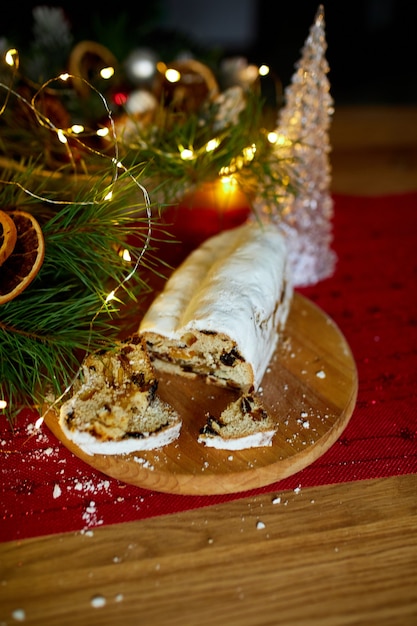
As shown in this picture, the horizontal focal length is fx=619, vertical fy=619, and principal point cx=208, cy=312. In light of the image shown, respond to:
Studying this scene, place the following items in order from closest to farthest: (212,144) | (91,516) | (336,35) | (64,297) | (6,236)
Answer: (91,516), (6,236), (64,297), (212,144), (336,35)

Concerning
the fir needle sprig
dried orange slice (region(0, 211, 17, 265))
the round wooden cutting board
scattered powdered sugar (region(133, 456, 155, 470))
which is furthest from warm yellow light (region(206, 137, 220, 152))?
scattered powdered sugar (region(133, 456, 155, 470))

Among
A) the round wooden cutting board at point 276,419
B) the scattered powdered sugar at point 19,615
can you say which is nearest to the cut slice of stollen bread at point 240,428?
the round wooden cutting board at point 276,419

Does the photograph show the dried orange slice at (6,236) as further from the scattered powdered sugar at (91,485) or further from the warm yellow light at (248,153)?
the warm yellow light at (248,153)

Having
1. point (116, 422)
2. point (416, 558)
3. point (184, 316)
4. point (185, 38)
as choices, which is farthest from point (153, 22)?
point (416, 558)

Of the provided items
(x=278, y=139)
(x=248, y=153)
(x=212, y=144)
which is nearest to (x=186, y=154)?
(x=212, y=144)

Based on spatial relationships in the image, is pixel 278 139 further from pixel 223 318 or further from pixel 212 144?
pixel 223 318

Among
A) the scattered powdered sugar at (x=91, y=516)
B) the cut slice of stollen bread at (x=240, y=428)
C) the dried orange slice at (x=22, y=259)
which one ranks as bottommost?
the scattered powdered sugar at (x=91, y=516)
